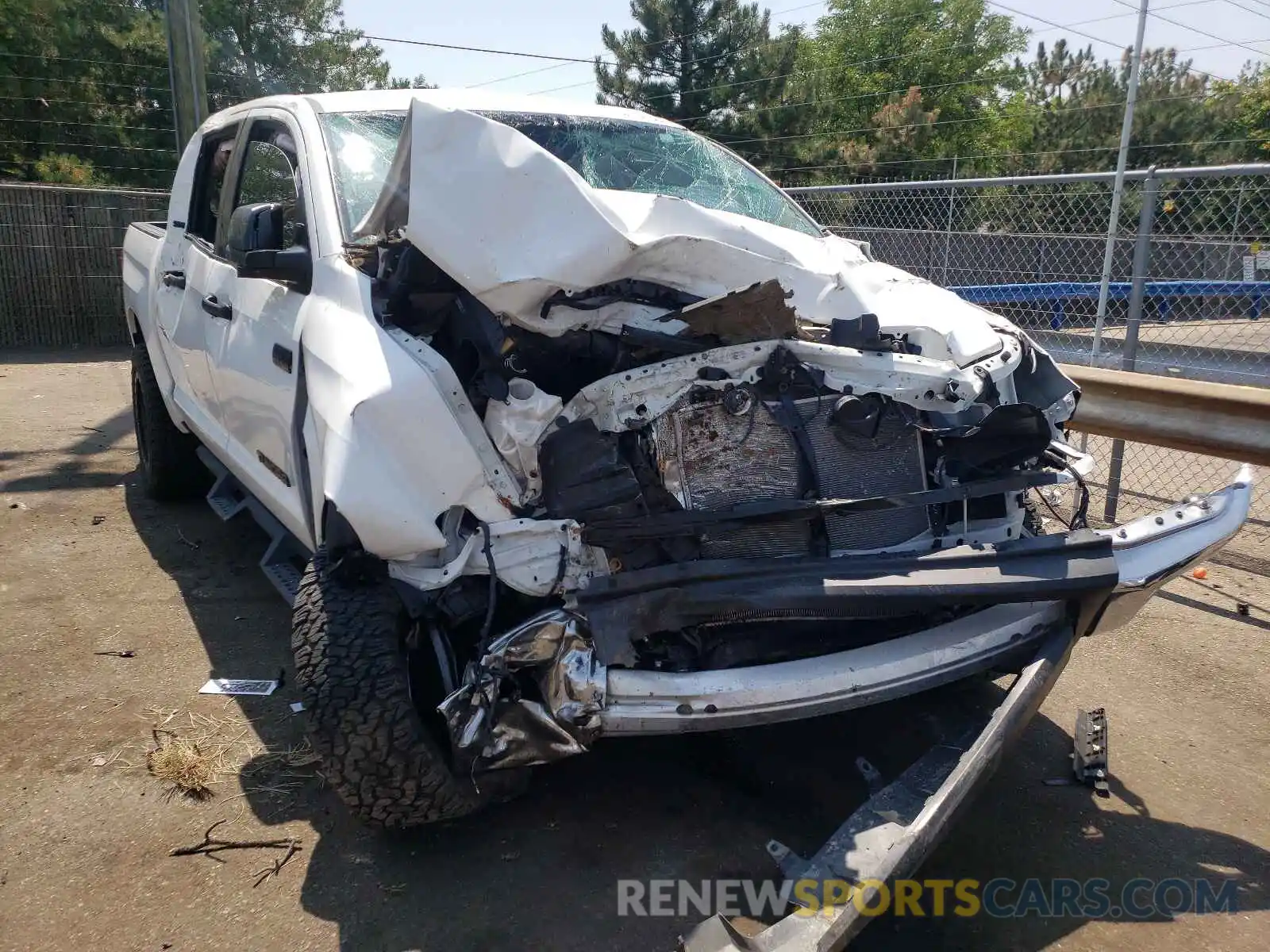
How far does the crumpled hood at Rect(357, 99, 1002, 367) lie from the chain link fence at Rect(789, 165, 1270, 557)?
3.42m

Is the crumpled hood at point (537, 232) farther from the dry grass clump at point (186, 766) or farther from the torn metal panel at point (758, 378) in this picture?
the dry grass clump at point (186, 766)

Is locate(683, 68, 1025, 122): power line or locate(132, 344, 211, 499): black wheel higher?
locate(683, 68, 1025, 122): power line

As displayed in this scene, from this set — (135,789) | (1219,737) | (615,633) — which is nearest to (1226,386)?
(1219,737)

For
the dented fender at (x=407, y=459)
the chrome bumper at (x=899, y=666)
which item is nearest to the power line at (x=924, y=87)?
the chrome bumper at (x=899, y=666)

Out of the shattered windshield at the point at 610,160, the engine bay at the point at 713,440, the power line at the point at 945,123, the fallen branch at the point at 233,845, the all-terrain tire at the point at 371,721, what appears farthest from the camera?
the power line at the point at 945,123

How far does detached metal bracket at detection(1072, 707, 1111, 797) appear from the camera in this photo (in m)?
3.14

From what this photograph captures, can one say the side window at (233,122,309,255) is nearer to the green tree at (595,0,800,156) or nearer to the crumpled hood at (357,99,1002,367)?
the crumpled hood at (357,99,1002,367)

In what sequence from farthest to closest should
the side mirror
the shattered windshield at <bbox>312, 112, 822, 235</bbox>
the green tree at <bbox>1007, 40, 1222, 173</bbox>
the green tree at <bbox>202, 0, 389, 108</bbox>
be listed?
the green tree at <bbox>1007, 40, 1222, 173</bbox> → the green tree at <bbox>202, 0, 389, 108</bbox> → the shattered windshield at <bbox>312, 112, 822, 235</bbox> → the side mirror

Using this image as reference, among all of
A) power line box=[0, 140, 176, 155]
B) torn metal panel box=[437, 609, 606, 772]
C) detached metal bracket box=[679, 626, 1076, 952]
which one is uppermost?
power line box=[0, 140, 176, 155]

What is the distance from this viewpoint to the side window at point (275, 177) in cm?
366

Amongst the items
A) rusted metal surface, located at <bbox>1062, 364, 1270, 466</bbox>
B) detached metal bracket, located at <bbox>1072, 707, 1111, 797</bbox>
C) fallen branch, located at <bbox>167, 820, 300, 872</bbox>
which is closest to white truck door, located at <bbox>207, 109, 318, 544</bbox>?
fallen branch, located at <bbox>167, 820, 300, 872</bbox>

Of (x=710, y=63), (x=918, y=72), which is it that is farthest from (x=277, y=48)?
(x=918, y=72)

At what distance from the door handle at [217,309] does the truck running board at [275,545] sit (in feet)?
2.59

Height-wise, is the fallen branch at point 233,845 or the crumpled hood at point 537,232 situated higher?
the crumpled hood at point 537,232
